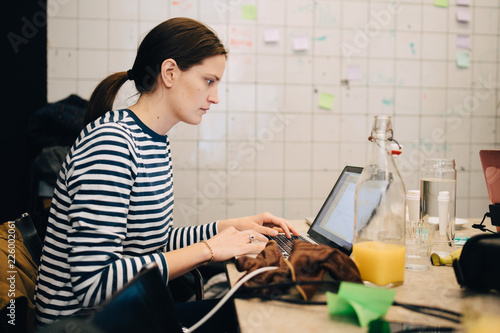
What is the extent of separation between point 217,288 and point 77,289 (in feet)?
5.06

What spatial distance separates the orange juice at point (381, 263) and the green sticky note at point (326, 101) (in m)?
1.81

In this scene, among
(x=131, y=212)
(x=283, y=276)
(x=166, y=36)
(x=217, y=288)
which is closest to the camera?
(x=283, y=276)

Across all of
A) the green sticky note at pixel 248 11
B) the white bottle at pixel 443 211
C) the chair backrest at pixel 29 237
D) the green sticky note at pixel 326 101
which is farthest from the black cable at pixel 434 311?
the green sticky note at pixel 248 11

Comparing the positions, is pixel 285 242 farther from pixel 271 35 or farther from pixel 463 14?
pixel 463 14

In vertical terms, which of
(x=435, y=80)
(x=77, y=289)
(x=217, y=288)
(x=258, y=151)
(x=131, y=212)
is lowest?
(x=217, y=288)

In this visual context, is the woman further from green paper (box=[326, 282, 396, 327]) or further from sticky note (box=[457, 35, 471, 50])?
sticky note (box=[457, 35, 471, 50])

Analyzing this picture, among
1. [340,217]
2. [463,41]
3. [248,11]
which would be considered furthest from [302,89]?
[340,217]

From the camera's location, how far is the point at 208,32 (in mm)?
1146

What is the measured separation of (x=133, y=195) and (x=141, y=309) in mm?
453

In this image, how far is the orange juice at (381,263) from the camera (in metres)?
0.75

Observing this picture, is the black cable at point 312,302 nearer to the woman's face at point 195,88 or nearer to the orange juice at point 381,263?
the orange juice at point 381,263

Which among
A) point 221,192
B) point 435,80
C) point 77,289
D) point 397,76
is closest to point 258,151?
point 221,192

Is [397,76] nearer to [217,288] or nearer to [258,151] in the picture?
[258,151]

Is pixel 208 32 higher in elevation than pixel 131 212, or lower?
higher
